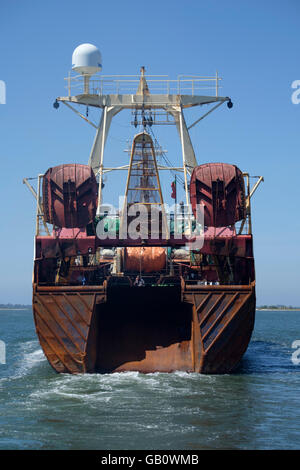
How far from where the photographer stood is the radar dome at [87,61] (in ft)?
118

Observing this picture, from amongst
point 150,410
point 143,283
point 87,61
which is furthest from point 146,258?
point 87,61

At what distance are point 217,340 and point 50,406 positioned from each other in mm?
7792

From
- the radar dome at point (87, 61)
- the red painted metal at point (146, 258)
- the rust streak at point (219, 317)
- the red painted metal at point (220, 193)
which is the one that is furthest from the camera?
the radar dome at point (87, 61)

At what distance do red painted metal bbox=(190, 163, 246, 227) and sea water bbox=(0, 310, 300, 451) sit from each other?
6667 mm

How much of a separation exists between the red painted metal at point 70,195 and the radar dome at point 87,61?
11.6 m

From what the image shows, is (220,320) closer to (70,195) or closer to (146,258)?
(146,258)

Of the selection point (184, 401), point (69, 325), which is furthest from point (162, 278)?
point (184, 401)

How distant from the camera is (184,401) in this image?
66.0 ft

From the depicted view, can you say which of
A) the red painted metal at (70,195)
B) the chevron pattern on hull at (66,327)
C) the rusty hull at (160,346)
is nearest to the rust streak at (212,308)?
the rusty hull at (160,346)

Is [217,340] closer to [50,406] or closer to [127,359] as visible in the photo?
[127,359]

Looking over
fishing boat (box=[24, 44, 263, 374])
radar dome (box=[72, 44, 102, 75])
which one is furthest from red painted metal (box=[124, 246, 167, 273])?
radar dome (box=[72, 44, 102, 75])

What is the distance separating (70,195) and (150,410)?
10.7 meters

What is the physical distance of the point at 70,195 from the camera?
26.0 meters

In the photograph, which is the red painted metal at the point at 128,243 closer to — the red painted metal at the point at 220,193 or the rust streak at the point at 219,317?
the red painted metal at the point at 220,193
